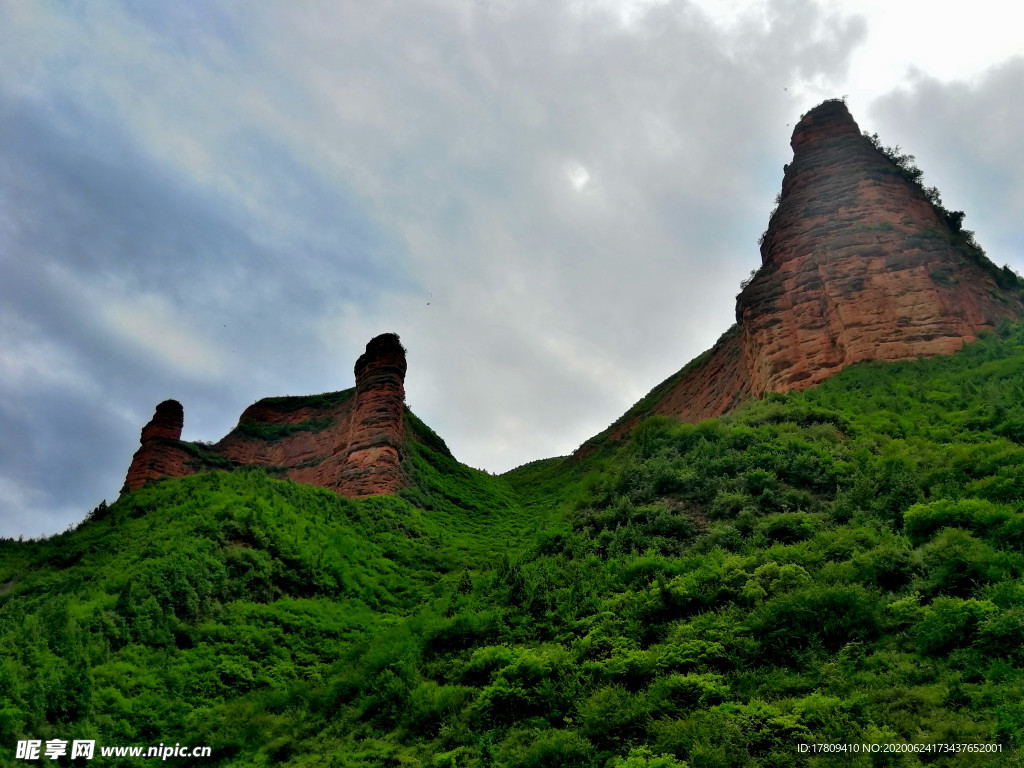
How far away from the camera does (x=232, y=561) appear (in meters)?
15.7

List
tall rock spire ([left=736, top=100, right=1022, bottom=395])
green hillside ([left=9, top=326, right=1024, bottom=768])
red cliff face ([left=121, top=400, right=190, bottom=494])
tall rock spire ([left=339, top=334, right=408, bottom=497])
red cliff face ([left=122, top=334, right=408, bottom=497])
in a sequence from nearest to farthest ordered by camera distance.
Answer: green hillside ([left=9, top=326, right=1024, bottom=768]) < tall rock spire ([left=736, top=100, right=1022, bottom=395]) < tall rock spire ([left=339, top=334, right=408, bottom=497]) < red cliff face ([left=122, top=334, right=408, bottom=497]) < red cliff face ([left=121, top=400, right=190, bottom=494])

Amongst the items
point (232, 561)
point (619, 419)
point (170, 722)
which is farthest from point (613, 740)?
point (619, 419)

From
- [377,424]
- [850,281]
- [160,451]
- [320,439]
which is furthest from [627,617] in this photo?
[160,451]

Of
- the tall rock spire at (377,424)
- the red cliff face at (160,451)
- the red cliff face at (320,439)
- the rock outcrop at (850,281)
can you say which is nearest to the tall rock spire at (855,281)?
the rock outcrop at (850,281)

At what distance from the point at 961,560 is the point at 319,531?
51.0 ft

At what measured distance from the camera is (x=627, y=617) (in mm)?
10500

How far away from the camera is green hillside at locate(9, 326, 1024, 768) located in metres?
7.28

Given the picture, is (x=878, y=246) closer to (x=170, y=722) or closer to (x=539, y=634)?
(x=539, y=634)

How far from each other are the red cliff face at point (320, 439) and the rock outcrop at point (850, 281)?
1508cm

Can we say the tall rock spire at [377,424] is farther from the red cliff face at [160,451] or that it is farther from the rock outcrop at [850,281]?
the rock outcrop at [850,281]

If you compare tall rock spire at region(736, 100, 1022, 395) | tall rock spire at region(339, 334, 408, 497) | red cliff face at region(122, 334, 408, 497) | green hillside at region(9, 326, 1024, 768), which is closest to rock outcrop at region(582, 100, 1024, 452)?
tall rock spire at region(736, 100, 1022, 395)

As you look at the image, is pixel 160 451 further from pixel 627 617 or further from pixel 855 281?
pixel 855 281

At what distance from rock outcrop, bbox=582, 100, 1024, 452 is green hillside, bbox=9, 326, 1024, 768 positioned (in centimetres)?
349

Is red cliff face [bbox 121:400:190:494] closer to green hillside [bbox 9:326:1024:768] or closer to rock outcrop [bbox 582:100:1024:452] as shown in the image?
green hillside [bbox 9:326:1024:768]
